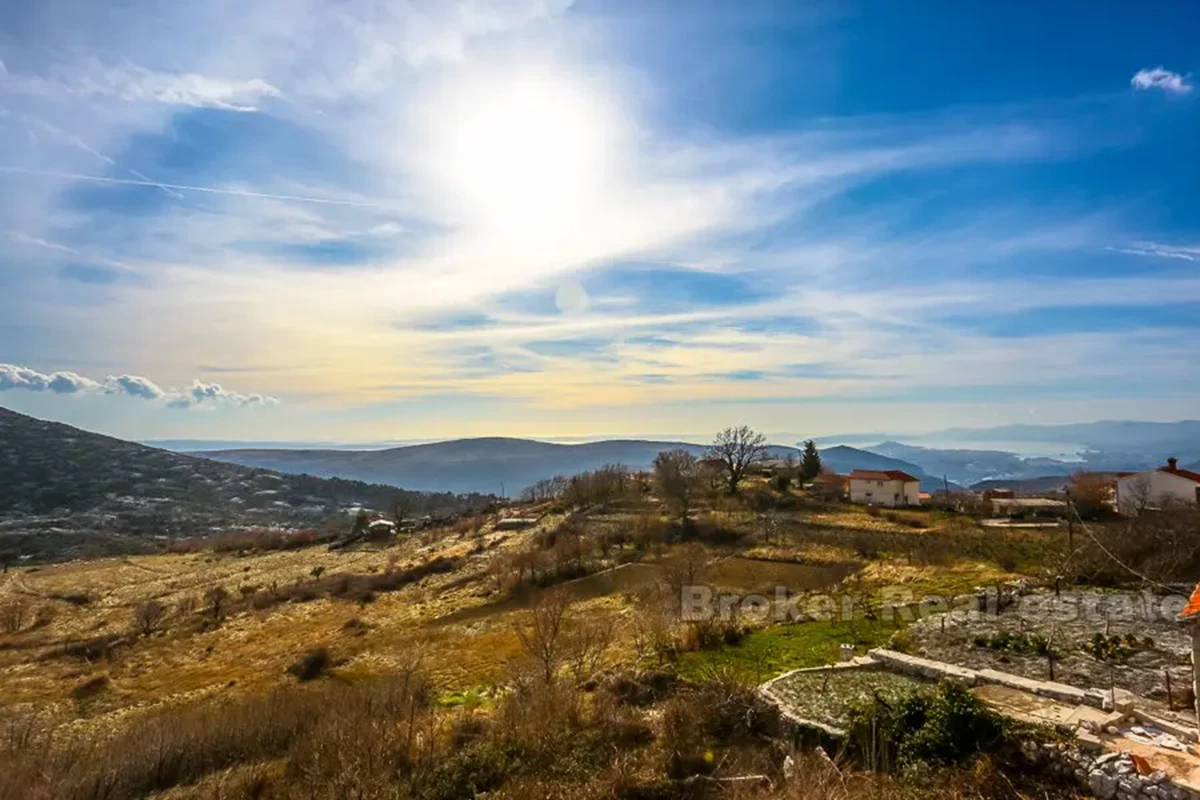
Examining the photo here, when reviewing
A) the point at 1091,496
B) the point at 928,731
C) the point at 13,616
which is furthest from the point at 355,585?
the point at 1091,496

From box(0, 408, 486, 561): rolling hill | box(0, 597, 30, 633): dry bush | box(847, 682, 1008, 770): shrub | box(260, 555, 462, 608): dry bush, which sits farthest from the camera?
box(0, 408, 486, 561): rolling hill

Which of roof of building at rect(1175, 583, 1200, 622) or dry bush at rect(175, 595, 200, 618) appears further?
dry bush at rect(175, 595, 200, 618)

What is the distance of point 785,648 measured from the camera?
659 inches

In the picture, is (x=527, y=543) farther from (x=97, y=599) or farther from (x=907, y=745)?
(x=907, y=745)

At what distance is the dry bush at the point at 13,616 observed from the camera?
1535 inches

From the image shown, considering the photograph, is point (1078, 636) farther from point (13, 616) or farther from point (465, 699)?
point (13, 616)

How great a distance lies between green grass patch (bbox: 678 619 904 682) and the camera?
15.1m

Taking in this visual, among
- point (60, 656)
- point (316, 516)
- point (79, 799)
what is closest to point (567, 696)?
point (79, 799)

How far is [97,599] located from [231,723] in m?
42.8

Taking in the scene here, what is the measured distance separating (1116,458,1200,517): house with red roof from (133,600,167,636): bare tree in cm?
5965

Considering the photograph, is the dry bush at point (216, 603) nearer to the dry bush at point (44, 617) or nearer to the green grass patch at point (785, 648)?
the dry bush at point (44, 617)

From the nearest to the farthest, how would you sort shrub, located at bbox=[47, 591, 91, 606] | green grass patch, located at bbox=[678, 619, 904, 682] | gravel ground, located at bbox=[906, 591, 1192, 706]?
gravel ground, located at bbox=[906, 591, 1192, 706], green grass patch, located at bbox=[678, 619, 904, 682], shrub, located at bbox=[47, 591, 91, 606]

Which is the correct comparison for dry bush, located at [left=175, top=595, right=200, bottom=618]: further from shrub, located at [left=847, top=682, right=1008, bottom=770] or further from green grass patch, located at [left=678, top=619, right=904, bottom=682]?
shrub, located at [left=847, top=682, right=1008, bottom=770]

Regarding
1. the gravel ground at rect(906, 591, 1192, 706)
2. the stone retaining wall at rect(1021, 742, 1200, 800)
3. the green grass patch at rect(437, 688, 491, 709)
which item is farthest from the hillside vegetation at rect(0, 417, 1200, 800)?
the gravel ground at rect(906, 591, 1192, 706)
